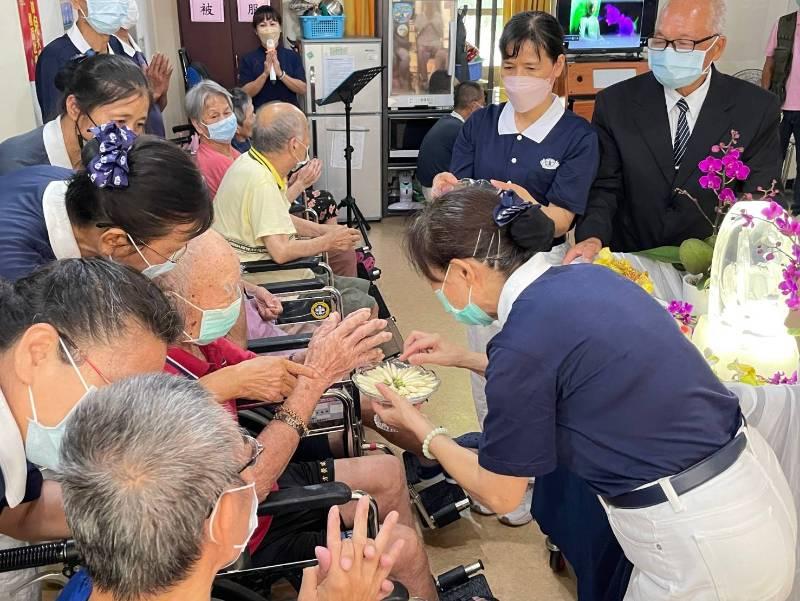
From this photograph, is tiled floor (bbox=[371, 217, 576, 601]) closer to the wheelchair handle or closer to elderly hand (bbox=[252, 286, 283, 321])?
elderly hand (bbox=[252, 286, 283, 321])

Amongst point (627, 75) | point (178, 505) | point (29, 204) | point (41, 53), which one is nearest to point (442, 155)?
point (627, 75)

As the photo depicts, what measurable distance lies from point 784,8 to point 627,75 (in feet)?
4.94

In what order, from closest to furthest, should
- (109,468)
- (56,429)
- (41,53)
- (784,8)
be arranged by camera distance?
(109,468) < (56,429) < (41,53) < (784,8)

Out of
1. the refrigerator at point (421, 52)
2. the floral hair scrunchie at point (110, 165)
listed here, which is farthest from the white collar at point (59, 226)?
the refrigerator at point (421, 52)

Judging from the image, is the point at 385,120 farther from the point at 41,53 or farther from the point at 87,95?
the point at 87,95

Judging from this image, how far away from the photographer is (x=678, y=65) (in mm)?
2195

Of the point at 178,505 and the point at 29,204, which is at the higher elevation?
the point at 29,204

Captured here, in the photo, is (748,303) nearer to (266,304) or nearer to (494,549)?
(494,549)

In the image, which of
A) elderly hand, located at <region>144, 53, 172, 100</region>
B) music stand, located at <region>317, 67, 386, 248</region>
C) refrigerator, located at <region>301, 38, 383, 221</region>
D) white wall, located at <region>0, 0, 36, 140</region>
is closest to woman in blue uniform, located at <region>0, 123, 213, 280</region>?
white wall, located at <region>0, 0, 36, 140</region>

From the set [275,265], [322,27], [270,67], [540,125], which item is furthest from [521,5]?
[275,265]

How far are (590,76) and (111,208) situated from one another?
4.81 meters

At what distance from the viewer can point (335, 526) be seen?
1254 mm

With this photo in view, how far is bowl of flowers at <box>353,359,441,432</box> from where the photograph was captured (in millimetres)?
2029

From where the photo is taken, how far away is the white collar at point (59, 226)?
1.59m
